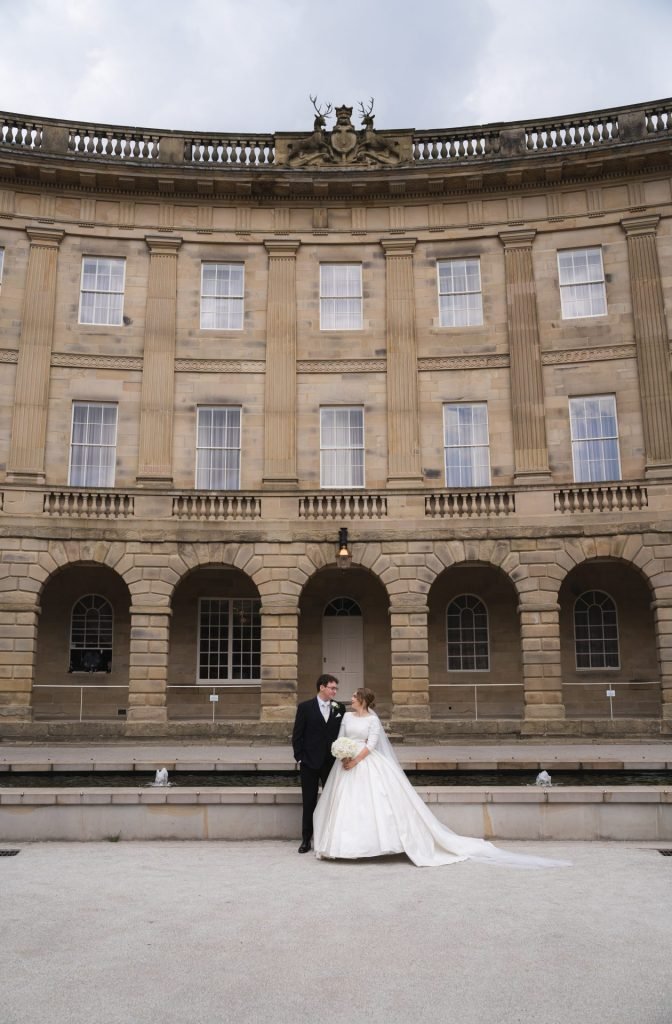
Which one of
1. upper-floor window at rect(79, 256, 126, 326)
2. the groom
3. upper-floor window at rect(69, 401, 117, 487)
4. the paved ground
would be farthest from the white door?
the paved ground

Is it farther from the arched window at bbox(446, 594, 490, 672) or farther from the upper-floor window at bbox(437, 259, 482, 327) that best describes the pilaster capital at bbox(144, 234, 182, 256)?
the arched window at bbox(446, 594, 490, 672)

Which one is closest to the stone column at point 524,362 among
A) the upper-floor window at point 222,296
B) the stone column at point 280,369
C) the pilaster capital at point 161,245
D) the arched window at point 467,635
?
the arched window at point 467,635

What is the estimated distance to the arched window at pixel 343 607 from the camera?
26234mm

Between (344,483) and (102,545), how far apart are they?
682 cm

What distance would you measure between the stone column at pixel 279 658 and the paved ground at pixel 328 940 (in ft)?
45.3

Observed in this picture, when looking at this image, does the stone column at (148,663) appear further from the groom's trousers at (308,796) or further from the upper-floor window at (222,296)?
the groom's trousers at (308,796)

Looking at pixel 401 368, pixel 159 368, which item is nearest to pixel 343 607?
pixel 401 368

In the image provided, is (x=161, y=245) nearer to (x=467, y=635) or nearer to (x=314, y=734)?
(x=467, y=635)

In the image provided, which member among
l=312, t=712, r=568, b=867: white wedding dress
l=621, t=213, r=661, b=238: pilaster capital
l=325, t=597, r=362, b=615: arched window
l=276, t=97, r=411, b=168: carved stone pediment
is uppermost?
l=276, t=97, r=411, b=168: carved stone pediment

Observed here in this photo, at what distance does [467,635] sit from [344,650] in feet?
11.8

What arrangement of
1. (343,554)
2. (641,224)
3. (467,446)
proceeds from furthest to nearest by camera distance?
(467,446)
(641,224)
(343,554)

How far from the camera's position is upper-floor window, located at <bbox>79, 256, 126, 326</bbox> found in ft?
84.2

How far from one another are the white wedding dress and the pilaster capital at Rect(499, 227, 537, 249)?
63.9ft

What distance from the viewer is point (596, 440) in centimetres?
2458
